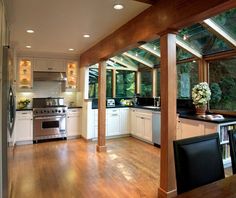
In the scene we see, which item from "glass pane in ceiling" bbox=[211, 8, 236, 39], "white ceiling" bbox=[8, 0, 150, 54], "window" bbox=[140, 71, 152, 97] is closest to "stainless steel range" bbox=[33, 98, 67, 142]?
"white ceiling" bbox=[8, 0, 150, 54]

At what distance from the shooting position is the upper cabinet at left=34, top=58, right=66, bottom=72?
18.3ft

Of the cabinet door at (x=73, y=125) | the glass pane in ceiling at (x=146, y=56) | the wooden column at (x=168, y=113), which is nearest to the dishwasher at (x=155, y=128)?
the glass pane in ceiling at (x=146, y=56)

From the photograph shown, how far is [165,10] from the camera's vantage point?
230 centimetres

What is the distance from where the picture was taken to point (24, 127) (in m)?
5.17

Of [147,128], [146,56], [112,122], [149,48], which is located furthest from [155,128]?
[146,56]

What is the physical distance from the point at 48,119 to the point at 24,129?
619 millimetres

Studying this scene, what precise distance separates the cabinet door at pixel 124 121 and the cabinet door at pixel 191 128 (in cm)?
223

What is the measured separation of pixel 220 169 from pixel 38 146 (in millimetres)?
4443

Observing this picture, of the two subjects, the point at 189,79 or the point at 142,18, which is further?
the point at 189,79

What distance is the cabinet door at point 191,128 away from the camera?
350 cm

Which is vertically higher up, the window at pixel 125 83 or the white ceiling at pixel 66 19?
the white ceiling at pixel 66 19

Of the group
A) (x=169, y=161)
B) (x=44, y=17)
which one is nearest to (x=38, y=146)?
(x=44, y=17)

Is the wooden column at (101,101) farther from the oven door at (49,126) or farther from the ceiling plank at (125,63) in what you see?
the ceiling plank at (125,63)

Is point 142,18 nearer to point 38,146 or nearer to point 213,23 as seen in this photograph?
point 213,23
